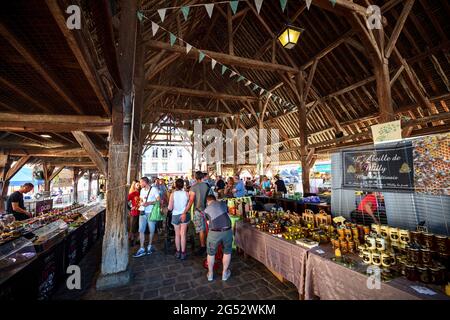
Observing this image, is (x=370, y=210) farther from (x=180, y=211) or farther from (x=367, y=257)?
(x=180, y=211)

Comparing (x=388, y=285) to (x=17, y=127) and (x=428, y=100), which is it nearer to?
(x=17, y=127)

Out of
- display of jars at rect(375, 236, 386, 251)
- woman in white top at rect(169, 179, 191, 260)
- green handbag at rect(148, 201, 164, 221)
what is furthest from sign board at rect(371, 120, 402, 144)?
green handbag at rect(148, 201, 164, 221)

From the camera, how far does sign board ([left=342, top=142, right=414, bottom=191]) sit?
2615 mm

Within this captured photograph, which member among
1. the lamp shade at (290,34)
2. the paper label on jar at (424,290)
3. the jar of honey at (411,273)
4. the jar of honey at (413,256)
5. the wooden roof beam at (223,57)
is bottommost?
the paper label on jar at (424,290)

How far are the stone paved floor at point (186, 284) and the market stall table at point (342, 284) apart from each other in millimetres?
700

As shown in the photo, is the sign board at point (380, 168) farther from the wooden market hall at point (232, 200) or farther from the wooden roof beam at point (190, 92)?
the wooden roof beam at point (190, 92)

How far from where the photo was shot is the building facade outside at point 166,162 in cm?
2966

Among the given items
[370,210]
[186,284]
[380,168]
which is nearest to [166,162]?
[186,284]

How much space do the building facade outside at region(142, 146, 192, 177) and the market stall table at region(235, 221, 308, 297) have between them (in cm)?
2568

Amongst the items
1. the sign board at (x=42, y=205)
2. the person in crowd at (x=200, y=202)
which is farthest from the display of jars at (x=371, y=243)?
the sign board at (x=42, y=205)
